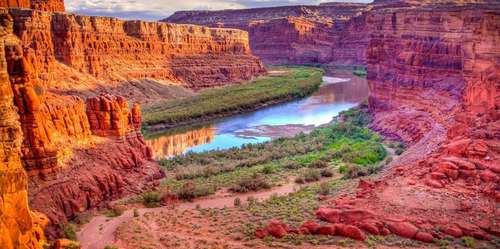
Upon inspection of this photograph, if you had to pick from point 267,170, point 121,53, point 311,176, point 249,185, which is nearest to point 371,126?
point 267,170

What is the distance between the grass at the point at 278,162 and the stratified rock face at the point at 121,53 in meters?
15.0

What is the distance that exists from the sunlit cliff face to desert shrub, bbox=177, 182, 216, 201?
11999mm

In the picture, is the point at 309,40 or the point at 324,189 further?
the point at 309,40

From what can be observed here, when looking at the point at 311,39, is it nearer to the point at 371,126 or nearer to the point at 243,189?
the point at 371,126

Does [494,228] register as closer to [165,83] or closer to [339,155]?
[339,155]

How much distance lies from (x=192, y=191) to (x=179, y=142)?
57.7 ft

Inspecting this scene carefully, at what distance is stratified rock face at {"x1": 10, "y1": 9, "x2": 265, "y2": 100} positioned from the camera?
140 ft

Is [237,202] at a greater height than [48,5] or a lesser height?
lesser

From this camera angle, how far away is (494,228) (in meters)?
13.5

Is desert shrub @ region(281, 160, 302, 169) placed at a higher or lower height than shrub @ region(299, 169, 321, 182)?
lower

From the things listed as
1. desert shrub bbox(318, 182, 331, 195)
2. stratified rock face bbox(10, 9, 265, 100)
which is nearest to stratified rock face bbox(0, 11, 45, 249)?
desert shrub bbox(318, 182, 331, 195)

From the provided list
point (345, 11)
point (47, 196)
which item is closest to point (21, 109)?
point (47, 196)

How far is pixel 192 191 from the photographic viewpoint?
21.1 metres

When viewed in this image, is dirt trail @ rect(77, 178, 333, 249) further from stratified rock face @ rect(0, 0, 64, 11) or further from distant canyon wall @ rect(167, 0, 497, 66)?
distant canyon wall @ rect(167, 0, 497, 66)
